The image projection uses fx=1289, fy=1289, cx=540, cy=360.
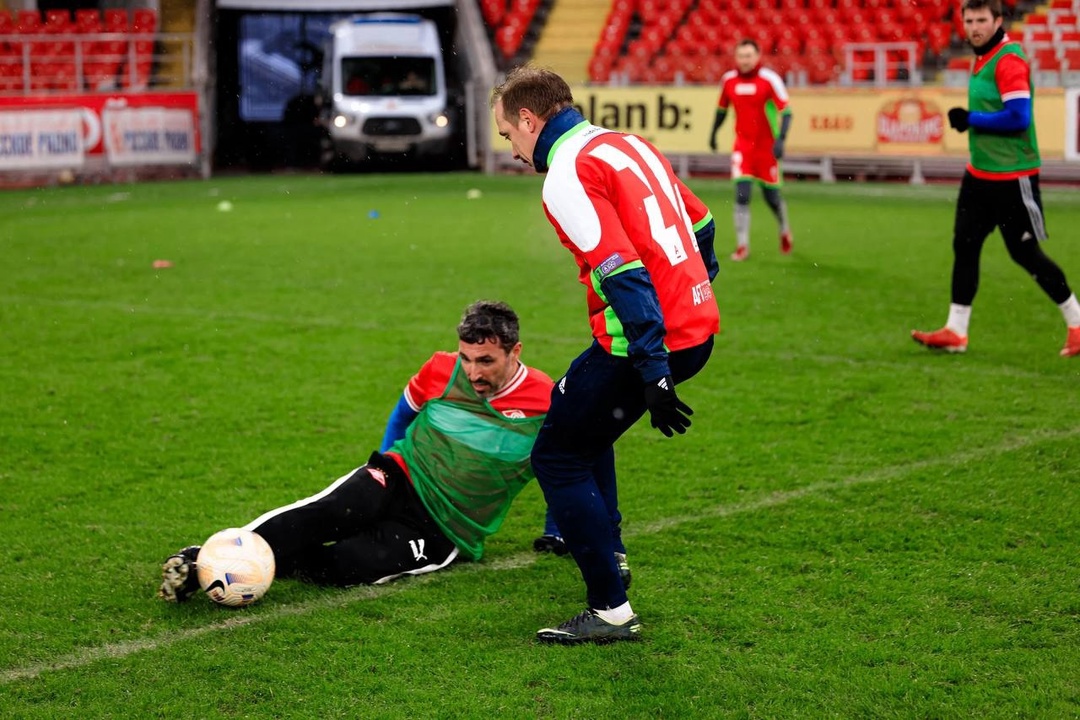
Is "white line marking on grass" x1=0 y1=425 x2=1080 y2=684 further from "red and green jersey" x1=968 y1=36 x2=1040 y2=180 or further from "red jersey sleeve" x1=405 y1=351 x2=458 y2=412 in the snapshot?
"red and green jersey" x1=968 y1=36 x2=1040 y2=180

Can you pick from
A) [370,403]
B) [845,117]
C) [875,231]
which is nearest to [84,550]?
[370,403]

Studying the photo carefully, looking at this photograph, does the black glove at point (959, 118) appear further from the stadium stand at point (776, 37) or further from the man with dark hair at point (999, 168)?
the stadium stand at point (776, 37)

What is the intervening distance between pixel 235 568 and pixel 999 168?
5.42 metres

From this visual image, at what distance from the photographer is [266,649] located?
3842 mm

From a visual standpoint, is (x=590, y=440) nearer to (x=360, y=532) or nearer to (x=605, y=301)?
(x=605, y=301)

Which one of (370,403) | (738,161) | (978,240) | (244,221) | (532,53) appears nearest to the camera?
(370,403)

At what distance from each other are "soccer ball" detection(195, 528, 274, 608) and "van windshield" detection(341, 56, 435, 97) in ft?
71.5

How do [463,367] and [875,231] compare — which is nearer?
[463,367]

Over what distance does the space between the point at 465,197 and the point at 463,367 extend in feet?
51.0

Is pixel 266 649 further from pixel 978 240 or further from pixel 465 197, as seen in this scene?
pixel 465 197

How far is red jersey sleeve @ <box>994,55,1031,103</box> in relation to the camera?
744cm

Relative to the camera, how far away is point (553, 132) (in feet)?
11.8

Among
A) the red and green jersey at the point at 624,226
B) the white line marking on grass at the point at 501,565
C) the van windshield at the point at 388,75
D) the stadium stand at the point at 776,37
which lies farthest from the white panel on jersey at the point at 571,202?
the van windshield at the point at 388,75

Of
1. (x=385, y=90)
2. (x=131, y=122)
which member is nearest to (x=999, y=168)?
(x=131, y=122)
